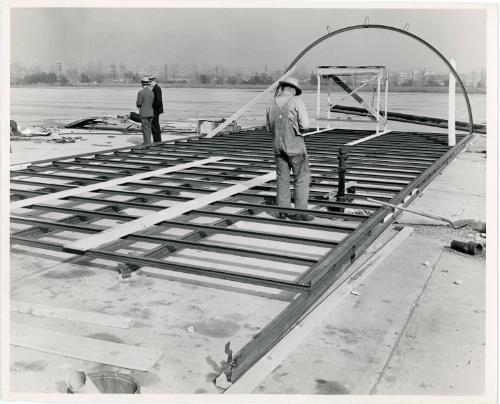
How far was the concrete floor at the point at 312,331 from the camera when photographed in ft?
10.5

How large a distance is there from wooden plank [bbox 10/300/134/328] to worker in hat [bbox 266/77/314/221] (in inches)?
102

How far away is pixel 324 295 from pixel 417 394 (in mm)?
1386

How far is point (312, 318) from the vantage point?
155 inches

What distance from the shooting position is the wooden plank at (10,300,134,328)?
3840 mm

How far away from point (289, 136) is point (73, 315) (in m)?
2.90

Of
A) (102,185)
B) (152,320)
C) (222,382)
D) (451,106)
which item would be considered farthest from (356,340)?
(451,106)

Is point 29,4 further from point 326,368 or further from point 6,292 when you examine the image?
point 326,368

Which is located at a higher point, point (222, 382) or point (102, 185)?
point (102, 185)

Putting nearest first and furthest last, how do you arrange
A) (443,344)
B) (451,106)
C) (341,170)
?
(443,344), (341,170), (451,106)

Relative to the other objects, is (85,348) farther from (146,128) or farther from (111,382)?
(146,128)

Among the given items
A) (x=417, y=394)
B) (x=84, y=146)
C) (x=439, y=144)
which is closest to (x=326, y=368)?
(x=417, y=394)

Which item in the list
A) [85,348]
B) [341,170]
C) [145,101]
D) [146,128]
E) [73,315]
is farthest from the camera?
[146,128]

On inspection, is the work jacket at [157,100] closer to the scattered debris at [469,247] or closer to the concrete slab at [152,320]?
the concrete slab at [152,320]
